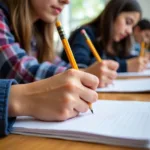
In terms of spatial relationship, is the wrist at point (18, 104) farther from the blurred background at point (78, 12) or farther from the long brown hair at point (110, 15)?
the blurred background at point (78, 12)

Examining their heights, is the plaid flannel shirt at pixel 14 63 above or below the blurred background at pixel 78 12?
above

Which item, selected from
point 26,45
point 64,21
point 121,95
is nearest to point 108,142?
point 121,95

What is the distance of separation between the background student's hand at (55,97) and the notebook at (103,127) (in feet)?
0.04

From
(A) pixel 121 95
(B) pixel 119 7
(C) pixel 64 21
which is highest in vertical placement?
(B) pixel 119 7

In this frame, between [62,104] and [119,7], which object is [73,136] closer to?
[62,104]

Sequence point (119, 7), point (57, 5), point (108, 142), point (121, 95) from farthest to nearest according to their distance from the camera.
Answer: point (119, 7)
point (57, 5)
point (121, 95)
point (108, 142)

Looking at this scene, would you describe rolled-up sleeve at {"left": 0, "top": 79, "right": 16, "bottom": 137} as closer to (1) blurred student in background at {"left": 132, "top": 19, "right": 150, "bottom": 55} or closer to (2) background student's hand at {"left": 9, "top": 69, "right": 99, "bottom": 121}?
(2) background student's hand at {"left": 9, "top": 69, "right": 99, "bottom": 121}

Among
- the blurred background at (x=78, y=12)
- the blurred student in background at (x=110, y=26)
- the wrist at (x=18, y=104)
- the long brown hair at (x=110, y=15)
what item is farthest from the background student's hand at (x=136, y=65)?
the blurred background at (x=78, y=12)

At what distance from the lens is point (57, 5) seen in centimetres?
77

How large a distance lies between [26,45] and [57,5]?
6.6 inches


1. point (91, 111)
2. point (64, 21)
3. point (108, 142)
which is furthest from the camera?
point (64, 21)

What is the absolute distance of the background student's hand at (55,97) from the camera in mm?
355

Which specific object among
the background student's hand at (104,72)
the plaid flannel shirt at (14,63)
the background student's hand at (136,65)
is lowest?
the background student's hand at (136,65)

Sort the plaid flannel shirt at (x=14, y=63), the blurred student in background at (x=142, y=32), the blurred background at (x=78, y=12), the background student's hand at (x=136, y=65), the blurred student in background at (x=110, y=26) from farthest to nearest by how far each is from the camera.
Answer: the blurred background at (x=78, y=12)
the blurred student in background at (x=142, y=32)
the blurred student in background at (x=110, y=26)
the background student's hand at (x=136, y=65)
the plaid flannel shirt at (x=14, y=63)
